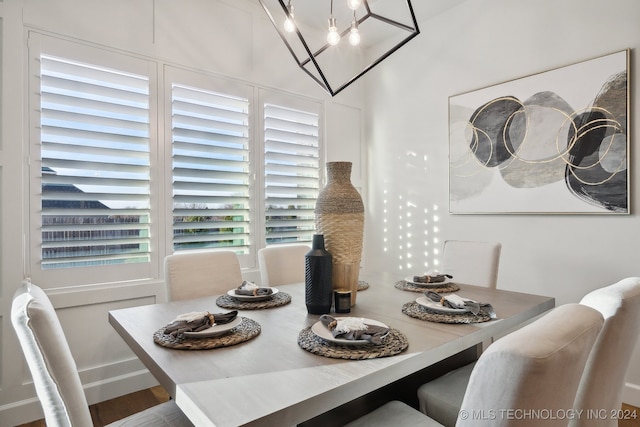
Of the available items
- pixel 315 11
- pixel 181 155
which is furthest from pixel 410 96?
pixel 181 155

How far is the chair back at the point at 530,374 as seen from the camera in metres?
0.62

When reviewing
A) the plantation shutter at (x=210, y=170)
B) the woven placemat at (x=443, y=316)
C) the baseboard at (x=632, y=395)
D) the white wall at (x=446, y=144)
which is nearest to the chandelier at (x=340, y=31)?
the white wall at (x=446, y=144)

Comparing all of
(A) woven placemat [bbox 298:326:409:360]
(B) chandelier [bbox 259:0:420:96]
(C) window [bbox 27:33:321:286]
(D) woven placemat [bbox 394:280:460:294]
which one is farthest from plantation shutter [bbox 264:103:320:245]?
(A) woven placemat [bbox 298:326:409:360]

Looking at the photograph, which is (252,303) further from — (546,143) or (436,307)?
(546,143)

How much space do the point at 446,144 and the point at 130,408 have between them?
303cm

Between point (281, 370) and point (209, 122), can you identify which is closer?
point (281, 370)

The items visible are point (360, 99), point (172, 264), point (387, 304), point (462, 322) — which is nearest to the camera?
point (462, 322)

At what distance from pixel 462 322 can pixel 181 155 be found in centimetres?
217

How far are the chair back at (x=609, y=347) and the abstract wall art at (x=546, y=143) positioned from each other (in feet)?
5.16

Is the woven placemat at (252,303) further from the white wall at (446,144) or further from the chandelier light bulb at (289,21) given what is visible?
the white wall at (446,144)

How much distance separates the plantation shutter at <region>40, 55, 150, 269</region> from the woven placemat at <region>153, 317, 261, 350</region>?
4.55 ft

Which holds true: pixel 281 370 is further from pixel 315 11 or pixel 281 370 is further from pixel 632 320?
pixel 315 11

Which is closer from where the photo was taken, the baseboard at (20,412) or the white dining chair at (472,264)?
the baseboard at (20,412)

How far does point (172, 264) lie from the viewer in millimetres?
1940
